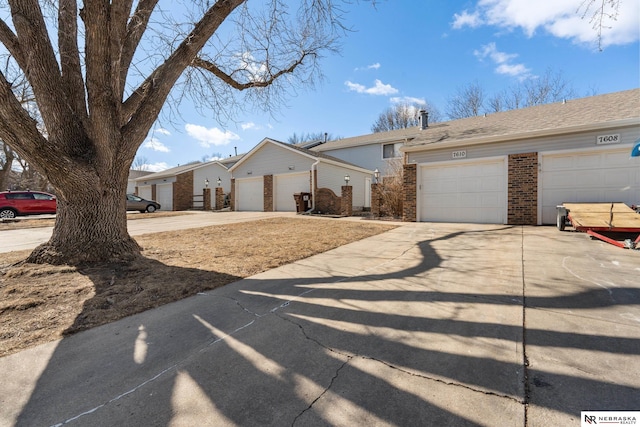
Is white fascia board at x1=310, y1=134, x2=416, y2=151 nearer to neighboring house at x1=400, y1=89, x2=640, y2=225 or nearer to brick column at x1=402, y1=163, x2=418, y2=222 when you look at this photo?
neighboring house at x1=400, y1=89, x2=640, y2=225

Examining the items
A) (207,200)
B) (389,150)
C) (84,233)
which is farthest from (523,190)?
(207,200)

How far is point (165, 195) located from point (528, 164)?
2590 centimetres

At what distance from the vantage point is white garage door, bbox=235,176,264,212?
18.5 m

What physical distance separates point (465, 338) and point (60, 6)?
732 cm

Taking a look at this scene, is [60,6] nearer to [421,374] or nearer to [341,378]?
[341,378]

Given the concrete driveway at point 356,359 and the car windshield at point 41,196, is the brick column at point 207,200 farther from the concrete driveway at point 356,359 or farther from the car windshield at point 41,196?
the concrete driveway at point 356,359

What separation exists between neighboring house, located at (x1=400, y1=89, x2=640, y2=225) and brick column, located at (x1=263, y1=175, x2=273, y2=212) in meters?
9.23

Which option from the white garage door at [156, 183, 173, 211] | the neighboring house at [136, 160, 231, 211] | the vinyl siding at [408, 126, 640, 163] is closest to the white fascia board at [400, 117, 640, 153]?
the vinyl siding at [408, 126, 640, 163]

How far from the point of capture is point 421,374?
181 cm

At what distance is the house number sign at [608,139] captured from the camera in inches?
303

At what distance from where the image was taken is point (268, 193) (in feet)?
58.0

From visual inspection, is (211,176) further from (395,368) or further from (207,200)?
(395,368)

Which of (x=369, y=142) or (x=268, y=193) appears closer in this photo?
(x=268, y=193)

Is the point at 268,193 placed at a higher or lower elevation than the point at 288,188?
lower
